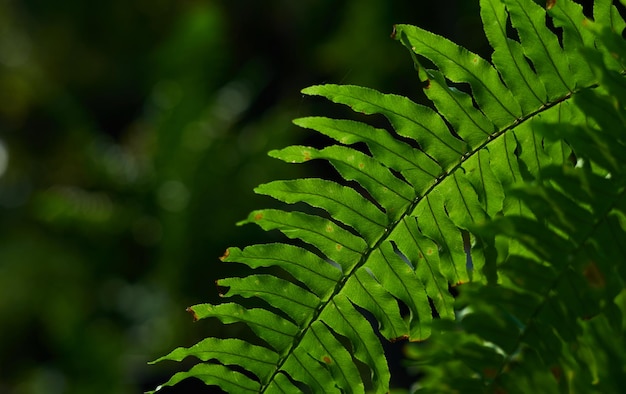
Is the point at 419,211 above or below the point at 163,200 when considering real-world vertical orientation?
below

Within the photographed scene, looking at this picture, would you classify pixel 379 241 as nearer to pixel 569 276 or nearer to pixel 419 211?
pixel 419 211

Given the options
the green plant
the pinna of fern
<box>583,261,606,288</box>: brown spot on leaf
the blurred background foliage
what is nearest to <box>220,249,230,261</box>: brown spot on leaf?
the green plant

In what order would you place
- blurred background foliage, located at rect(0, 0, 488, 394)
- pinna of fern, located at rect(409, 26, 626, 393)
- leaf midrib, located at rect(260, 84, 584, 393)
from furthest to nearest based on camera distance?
1. blurred background foliage, located at rect(0, 0, 488, 394)
2. leaf midrib, located at rect(260, 84, 584, 393)
3. pinna of fern, located at rect(409, 26, 626, 393)

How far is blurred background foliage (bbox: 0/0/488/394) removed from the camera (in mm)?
3703

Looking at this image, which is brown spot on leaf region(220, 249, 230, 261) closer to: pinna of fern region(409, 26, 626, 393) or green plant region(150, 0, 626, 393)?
green plant region(150, 0, 626, 393)

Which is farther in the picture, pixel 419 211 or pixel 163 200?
pixel 163 200

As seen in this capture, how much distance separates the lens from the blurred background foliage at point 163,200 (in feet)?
12.1

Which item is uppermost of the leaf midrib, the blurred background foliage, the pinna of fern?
the blurred background foliage

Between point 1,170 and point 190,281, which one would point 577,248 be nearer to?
point 190,281

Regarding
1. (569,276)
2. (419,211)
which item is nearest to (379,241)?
(419,211)

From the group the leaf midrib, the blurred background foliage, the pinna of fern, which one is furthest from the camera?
the blurred background foliage

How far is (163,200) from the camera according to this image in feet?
12.9

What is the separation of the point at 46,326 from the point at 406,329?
15.3 ft

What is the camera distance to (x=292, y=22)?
19.8ft
